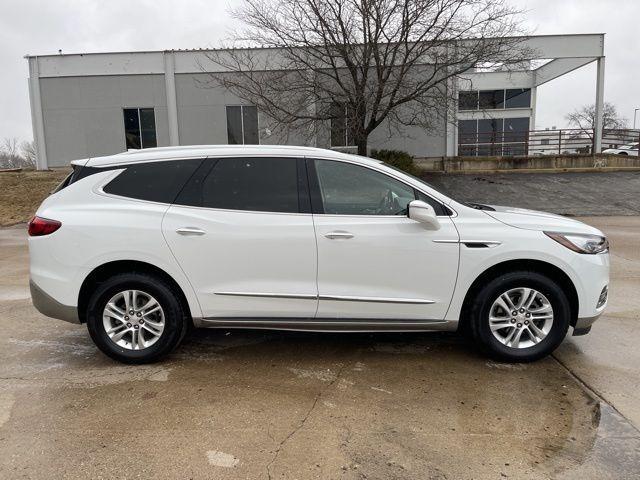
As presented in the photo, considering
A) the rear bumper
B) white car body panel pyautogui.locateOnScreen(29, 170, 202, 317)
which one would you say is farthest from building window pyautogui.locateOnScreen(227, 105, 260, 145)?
the rear bumper

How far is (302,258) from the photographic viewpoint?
3967 millimetres

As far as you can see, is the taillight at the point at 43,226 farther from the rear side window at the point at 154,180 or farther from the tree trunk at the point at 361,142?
the tree trunk at the point at 361,142

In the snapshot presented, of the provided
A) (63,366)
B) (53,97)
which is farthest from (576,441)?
(53,97)

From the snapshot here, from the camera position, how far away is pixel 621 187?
18.4m

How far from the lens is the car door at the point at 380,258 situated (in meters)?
3.93

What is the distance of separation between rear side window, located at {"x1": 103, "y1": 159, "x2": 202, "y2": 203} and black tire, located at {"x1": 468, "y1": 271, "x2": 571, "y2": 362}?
8.50ft

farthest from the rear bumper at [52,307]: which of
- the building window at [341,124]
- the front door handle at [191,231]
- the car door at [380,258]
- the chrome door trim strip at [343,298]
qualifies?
the building window at [341,124]

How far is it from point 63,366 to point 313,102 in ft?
45.4

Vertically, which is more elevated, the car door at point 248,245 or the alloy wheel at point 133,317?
the car door at point 248,245

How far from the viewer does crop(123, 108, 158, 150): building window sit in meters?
22.1

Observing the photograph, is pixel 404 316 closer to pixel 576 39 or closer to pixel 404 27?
pixel 404 27

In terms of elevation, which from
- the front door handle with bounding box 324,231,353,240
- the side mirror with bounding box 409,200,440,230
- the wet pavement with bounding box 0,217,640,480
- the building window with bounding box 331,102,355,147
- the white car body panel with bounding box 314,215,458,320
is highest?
the building window with bounding box 331,102,355,147

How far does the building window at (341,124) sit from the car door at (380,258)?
528 inches

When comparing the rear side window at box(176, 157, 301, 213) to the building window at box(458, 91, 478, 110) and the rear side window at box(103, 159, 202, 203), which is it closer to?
the rear side window at box(103, 159, 202, 203)
